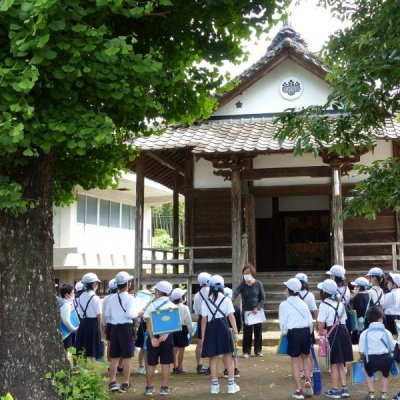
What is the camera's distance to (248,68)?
1514 centimetres

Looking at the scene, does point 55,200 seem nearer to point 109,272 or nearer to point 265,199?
point 265,199

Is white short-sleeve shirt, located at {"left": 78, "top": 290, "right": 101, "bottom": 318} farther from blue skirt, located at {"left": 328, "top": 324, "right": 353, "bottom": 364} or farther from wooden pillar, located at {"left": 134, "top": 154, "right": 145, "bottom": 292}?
wooden pillar, located at {"left": 134, "top": 154, "right": 145, "bottom": 292}

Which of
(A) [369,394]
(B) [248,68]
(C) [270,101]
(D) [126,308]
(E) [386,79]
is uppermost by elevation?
(B) [248,68]

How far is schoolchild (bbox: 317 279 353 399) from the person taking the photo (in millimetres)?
7383

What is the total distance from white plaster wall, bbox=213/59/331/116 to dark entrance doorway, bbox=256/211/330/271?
3907 millimetres

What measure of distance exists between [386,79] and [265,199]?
12.3 metres

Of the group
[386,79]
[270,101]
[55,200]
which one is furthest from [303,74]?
[386,79]

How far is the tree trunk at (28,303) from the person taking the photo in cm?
582

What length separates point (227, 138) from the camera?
43.9ft

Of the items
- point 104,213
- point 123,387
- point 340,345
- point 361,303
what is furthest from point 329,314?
point 104,213

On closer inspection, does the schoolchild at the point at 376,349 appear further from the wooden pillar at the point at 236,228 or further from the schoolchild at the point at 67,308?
the wooden pillar at the point at 236,228

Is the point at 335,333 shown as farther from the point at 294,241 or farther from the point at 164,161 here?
the point at 294,241

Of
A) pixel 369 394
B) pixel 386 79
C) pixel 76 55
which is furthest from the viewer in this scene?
pixel 369 394

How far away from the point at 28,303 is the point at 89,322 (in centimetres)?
322
